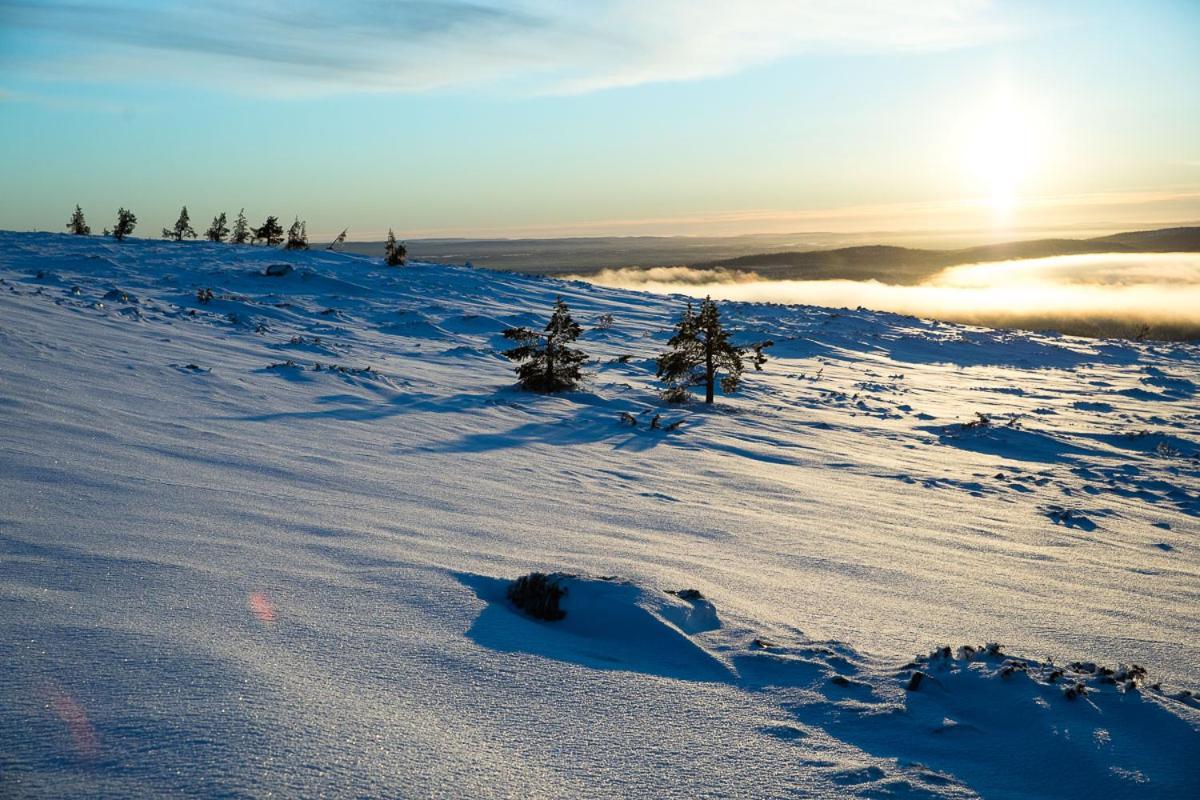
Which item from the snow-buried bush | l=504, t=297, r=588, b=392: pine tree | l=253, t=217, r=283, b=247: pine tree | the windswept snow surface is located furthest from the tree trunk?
l=253, t=217, r=283, b=247: pine tree

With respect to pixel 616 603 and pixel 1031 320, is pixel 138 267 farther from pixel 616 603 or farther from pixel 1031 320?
pixel 1031 320

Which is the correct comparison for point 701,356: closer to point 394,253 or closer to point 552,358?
point 552,358

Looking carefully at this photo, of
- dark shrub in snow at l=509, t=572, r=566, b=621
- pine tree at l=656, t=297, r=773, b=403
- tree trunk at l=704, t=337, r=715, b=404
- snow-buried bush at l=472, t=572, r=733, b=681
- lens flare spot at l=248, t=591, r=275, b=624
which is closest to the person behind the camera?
lens flare spot at l=248, t=591, r=275, b=624

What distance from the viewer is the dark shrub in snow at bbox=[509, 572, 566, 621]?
4.30m

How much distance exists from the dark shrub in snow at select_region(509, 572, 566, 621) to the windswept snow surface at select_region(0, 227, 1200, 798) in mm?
118

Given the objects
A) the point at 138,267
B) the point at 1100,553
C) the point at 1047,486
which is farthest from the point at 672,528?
the point at 138,267

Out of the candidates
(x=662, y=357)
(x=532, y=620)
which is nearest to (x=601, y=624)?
(x=532, y=620)

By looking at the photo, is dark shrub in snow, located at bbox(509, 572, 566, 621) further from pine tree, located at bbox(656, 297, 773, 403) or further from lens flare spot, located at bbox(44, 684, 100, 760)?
pine tree, located at bbox(656, 297, 773, 403)

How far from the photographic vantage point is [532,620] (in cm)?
425

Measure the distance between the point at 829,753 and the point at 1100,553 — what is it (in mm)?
5658

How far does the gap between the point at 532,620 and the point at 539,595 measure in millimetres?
165

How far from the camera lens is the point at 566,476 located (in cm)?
866

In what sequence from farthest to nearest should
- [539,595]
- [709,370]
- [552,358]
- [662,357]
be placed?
1. [709,370]
2. [662,357]
3. [552,358]
4. [539,595]

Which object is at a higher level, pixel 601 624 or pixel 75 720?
pixel 75 720
